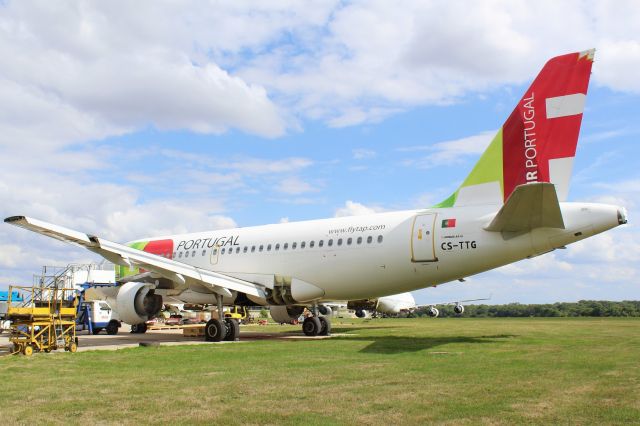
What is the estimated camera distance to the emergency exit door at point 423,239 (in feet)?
55.0

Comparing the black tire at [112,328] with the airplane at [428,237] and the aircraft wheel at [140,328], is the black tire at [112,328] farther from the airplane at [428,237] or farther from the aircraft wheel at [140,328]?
the airplane at [428,237]

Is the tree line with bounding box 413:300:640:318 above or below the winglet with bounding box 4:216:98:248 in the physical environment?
below

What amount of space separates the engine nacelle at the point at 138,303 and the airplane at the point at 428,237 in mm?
41

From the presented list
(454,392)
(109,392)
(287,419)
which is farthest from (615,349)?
(109,392)

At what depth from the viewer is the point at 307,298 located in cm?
2042

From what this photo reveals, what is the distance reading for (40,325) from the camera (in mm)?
15227

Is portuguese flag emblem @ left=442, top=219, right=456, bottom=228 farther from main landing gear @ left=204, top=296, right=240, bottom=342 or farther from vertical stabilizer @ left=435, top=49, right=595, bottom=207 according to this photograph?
main landing gear @ left=204, top=296, right=240, bottom=342

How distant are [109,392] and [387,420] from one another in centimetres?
436

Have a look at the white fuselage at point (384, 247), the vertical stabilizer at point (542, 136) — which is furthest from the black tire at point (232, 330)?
the vertical stabilizer at point (542, 136)

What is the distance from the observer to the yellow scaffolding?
49.0 ft

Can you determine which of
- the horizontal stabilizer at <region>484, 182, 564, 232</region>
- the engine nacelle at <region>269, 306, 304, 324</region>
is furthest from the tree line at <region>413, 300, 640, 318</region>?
the horizontal stabilizer at <region>484, 182, 564, 232</region>

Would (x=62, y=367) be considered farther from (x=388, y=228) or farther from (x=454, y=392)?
(x=388, y=228)

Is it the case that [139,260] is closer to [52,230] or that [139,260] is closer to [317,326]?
[52,230]

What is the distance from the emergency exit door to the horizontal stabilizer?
5.61 ft
